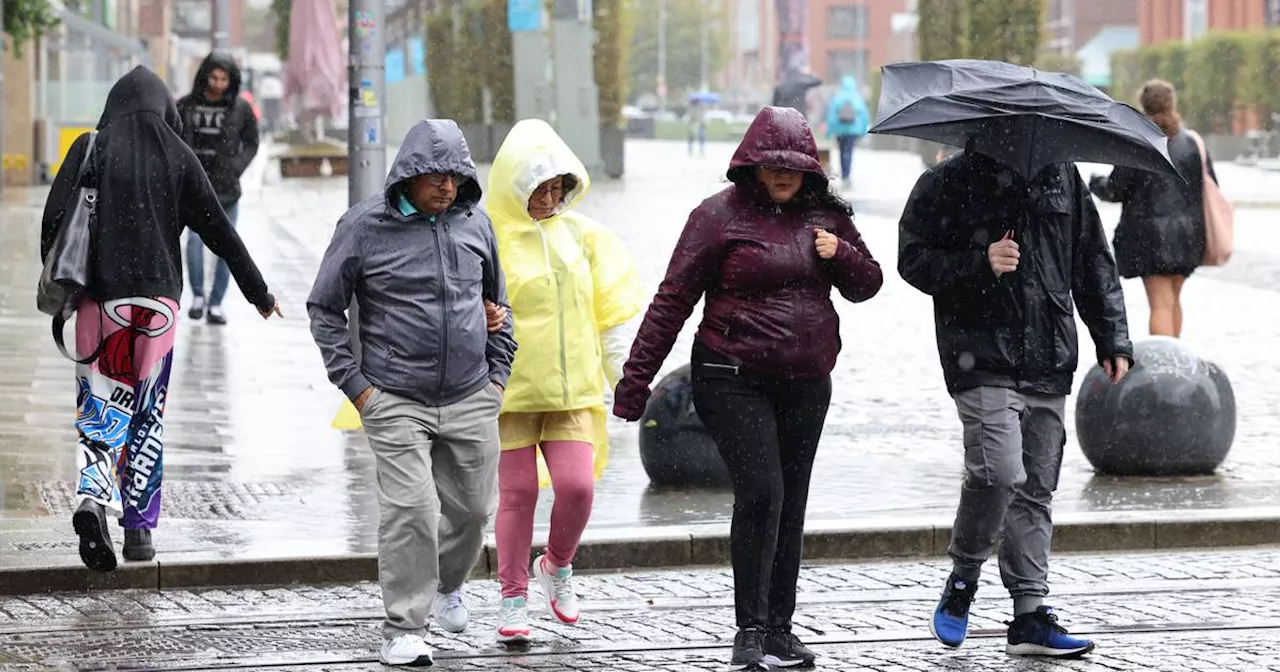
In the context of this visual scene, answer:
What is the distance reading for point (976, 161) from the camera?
23.0ft

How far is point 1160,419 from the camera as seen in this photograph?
10258 millimetres

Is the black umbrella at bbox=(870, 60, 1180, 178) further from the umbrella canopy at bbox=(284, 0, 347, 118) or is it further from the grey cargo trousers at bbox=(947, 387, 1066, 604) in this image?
the umbrella canopy at bbox=(284, 0, 347, 118)

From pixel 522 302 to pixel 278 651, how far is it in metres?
1.39

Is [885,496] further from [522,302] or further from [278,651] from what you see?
[278,651]

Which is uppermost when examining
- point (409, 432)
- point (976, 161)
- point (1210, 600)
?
point (976, 161)

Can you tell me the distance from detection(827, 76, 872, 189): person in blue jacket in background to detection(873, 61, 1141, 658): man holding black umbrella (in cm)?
3085

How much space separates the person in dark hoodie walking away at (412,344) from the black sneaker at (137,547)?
162cm

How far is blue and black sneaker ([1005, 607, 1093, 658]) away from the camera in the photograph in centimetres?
700

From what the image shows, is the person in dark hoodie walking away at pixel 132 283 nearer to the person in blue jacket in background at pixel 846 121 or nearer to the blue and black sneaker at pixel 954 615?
the blue and black sneaker at pixel 954 615

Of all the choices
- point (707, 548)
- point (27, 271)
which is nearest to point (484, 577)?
point (707, 548)

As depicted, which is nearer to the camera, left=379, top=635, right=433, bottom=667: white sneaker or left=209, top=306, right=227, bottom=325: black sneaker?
left=379, top=635, right=433, bottom=667: white sneaker

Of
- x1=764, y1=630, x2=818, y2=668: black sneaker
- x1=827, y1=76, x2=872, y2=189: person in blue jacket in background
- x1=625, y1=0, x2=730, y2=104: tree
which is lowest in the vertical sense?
x1=764, y1=630, x2=818, y2=668: black sneaker

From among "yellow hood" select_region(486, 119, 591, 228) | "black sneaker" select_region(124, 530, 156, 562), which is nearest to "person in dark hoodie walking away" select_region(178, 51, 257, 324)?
"black sneaker" select_region(124, 530, 156, 562)

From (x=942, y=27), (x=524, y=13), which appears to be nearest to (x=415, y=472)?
(x=524, y=13)
